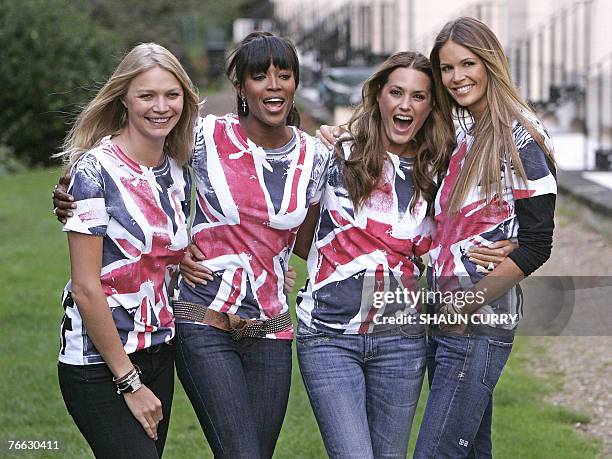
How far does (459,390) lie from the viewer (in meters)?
3.98

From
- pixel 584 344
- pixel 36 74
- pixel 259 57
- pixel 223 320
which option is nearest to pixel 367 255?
pixel 223 320

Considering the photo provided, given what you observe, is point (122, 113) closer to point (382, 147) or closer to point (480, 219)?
point (382, 147)

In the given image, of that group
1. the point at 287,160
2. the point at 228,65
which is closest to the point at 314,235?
the point at 287,160

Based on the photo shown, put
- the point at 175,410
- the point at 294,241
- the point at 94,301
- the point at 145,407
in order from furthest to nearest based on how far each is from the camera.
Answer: the point at 175,410, the point at 294,241, the point at 145,407, the point at 94,301

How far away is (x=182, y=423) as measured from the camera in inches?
253

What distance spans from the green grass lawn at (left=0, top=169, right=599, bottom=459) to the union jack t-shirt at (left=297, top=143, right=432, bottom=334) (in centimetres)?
170

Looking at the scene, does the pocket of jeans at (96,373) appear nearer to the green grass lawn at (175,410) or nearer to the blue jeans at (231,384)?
the blue jeans at (231,384)

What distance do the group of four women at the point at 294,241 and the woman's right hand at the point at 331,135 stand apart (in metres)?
0.07

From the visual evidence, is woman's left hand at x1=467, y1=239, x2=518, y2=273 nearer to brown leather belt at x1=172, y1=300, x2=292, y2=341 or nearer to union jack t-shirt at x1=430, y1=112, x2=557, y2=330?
union jack t-shirt at x1=430, y1=112, x2=557, y2=330

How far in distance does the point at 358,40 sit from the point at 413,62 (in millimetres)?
21669

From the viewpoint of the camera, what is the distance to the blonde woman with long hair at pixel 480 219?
12.7ft

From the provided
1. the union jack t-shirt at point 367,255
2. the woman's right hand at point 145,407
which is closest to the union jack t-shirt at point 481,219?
the union jack t-shirt at point 367,255

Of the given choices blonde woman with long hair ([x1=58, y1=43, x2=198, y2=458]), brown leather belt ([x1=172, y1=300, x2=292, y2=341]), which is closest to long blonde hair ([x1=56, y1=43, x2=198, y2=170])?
blonde woman with long hair ([x1=58, y1=43, x2=198, y2=458])

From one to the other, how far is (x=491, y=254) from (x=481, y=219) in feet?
0.44
